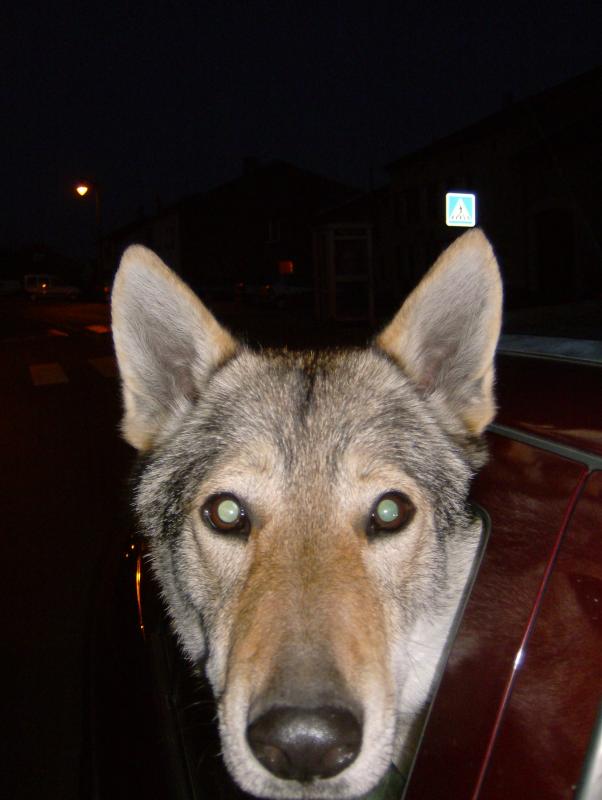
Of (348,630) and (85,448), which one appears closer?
(348,630)

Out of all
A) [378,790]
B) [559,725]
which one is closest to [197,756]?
[378,790]

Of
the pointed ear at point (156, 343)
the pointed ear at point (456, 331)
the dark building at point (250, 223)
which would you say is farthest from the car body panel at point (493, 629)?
the dark building at point (250, 223)

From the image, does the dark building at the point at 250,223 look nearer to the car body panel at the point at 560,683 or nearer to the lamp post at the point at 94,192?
the lamp post at the point at 94,192

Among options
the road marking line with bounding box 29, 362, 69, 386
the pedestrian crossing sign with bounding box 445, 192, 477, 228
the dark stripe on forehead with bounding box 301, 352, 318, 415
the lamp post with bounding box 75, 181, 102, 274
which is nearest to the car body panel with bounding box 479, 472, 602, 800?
the dark stripe on forehead with bounding box 301, 352, 318, 415

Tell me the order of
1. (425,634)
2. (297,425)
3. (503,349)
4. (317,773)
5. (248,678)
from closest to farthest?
(317,773)
(248,678)
(425,634)
(297,425)
(503,349)

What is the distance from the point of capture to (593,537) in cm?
136

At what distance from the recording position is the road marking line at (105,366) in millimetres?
12352

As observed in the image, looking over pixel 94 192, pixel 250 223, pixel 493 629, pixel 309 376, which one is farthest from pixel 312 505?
pixel 250 223

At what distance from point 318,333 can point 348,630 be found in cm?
1806

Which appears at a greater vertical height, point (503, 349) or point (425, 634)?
point (503, 349)

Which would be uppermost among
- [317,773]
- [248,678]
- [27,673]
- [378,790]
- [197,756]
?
[248,678]

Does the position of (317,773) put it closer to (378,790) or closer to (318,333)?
(378,790)

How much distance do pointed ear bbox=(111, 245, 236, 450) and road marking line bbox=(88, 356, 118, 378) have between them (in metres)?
9.20

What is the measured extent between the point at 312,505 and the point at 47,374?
38.2 ft
